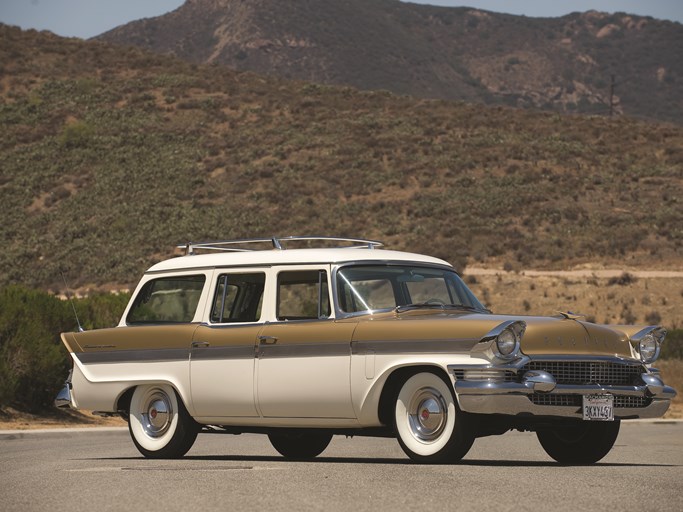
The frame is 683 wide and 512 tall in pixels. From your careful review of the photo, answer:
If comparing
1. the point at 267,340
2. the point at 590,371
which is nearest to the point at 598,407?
the point at 590,371

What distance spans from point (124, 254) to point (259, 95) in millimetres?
25936

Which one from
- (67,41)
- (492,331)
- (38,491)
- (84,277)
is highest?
(67,41)

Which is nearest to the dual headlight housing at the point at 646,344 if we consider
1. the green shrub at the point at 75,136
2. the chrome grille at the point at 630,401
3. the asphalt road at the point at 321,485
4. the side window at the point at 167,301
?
the chrome grille at the point at 630,401

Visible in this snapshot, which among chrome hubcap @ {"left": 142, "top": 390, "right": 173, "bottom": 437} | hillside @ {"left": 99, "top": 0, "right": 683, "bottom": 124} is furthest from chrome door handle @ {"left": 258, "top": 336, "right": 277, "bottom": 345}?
hillside @ {"left": 99, "top": 0, "right": 683, "bottom": 124}

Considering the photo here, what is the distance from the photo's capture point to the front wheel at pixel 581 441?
1210 centimetres

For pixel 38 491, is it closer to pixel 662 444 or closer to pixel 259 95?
pixel 662 444

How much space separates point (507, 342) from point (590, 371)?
0.98 metres

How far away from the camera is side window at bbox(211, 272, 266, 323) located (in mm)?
12695

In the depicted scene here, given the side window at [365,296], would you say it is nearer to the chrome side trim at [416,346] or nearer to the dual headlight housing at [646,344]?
the chrome side trim at [416,346]

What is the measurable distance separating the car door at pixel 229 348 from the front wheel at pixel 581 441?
2.82 meters

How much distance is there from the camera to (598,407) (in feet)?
36.8

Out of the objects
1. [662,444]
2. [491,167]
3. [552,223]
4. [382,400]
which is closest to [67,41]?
[491,167]

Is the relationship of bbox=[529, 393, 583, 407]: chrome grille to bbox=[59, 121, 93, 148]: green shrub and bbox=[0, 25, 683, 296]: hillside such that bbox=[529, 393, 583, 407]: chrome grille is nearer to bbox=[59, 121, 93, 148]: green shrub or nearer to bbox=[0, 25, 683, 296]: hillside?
bbox=[0, 25, 683, 296]: hillside

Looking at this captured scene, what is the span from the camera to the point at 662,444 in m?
18.8
